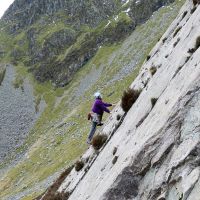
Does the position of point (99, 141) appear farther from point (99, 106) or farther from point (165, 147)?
point (165, 147)

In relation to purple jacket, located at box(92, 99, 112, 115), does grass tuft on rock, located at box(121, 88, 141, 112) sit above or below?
above

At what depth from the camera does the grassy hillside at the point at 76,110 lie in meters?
100

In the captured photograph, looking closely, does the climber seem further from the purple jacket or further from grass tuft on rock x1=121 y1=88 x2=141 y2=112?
grass tuft on rock x1=121 y1=88 x2=141 y2=112

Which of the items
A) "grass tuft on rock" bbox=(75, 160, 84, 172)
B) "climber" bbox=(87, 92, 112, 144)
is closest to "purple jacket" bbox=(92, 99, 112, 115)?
Result: "climber" bbox=(87, 92, 112, 144)

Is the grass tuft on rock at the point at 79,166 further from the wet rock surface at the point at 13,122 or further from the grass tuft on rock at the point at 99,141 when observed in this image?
the wet rock surface at the point at 13,122

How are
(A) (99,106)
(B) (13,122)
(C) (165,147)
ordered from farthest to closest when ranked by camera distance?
(B) (13,122)
(A) (99,106)
(C) (165,147)

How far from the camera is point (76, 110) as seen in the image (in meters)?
147

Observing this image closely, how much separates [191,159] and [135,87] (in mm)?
12944

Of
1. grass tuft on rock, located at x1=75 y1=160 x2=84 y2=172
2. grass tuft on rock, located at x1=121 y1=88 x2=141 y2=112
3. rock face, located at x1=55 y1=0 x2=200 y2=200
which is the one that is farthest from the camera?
grass tuft on rock, located at x1=75 y1=160 x2=84 y2=172

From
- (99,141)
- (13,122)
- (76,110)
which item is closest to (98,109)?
(99,141)

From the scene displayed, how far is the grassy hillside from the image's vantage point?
100 metres

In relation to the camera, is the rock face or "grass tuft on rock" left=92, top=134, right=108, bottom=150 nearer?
the rock face

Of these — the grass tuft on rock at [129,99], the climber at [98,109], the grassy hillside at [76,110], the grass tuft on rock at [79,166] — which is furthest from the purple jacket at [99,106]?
the grassy hillside at [76,110]

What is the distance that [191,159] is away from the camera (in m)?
12.0
